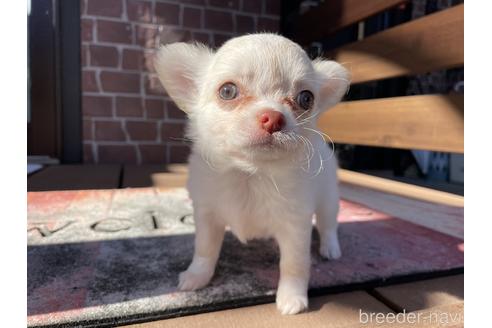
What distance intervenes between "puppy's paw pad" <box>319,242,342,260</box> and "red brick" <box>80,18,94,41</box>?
2672 millimetres

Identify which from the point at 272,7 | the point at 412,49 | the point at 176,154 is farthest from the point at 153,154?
the point at 412,49

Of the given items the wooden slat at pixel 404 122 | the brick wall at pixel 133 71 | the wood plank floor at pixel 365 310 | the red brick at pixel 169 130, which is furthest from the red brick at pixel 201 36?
the wood plank floor at pixel 365 310

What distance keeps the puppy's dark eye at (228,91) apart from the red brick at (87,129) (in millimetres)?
2520

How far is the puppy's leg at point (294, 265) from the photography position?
945 mm

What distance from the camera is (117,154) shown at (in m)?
3.19

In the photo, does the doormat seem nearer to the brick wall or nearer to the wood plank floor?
the wood plank floor

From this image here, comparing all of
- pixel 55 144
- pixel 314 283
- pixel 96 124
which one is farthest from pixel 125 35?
pixel 314 283

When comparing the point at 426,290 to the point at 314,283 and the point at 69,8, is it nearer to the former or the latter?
the point at 314,283

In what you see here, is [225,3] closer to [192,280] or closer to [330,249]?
[330,249]

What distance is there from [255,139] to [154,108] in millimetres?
2601

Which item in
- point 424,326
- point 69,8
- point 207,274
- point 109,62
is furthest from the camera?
point 109,62

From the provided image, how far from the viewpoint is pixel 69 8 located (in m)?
2.90

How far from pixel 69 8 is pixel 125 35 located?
1.48 feet

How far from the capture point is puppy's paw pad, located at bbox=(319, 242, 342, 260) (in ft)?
4.08
